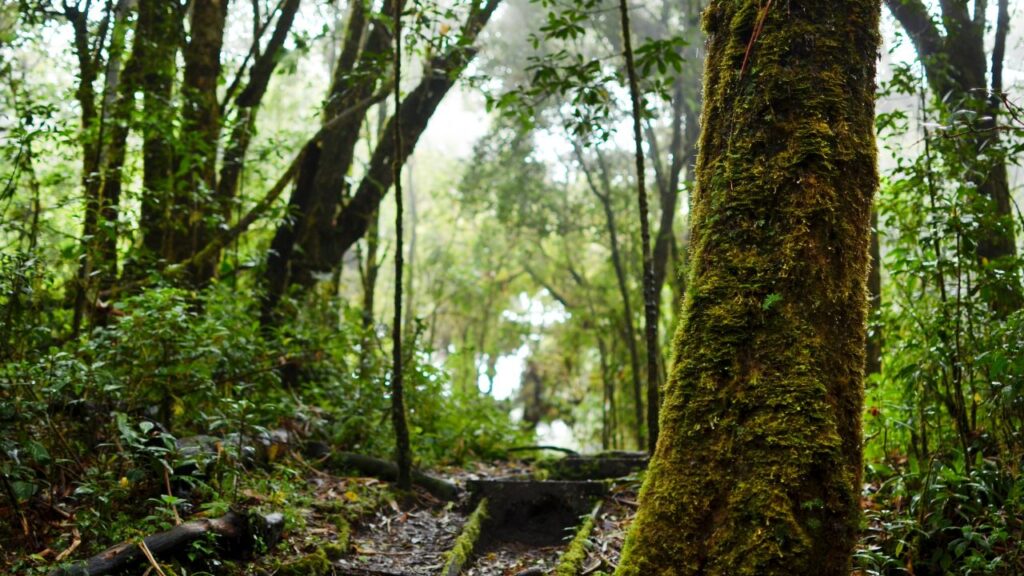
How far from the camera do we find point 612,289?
670 inches

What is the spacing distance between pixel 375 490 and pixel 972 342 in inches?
171

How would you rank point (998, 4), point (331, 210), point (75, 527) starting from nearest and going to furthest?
point (75, 527) → point (998, 4) → point (331, 210)

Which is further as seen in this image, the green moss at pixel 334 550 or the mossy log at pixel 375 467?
the mossy log at pixel 375 467

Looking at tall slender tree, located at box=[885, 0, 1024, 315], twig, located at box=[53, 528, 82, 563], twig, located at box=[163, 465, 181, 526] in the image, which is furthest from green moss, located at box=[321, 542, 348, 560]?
tall slender tree, located at box=[885, 0, 1024, 315]

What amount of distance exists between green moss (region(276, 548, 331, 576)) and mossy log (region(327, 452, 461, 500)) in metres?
2.35

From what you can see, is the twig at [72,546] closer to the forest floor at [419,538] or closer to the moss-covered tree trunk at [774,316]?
the forest floor at [419,538]

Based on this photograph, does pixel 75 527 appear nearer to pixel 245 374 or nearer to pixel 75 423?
pixel 75 423

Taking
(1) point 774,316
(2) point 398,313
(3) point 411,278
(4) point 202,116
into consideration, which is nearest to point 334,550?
(2) point 398,313

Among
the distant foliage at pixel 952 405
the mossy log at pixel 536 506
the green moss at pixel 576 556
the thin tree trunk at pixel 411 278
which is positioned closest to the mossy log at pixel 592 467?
the mossy log at pixel 536 506

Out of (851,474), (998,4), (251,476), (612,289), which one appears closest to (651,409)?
(251,476)

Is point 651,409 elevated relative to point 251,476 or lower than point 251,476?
elevated

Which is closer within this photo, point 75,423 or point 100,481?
point 100,481

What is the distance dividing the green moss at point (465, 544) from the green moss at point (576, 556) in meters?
0.63

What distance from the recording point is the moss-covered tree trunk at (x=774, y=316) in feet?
7.74
